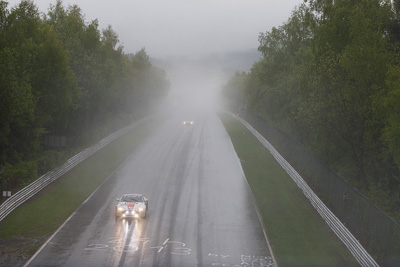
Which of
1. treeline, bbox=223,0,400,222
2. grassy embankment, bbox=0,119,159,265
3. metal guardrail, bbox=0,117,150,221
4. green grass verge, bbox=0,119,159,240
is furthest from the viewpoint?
treeline, bbox=223,0,400,222

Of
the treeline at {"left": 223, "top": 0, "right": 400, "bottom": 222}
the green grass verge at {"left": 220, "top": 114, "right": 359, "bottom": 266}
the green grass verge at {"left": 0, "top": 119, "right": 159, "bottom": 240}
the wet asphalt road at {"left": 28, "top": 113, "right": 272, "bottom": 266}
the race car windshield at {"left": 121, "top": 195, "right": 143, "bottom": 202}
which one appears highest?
the treeline at {"left": 223, "top": 0, "right": 400, "bottom": 222}

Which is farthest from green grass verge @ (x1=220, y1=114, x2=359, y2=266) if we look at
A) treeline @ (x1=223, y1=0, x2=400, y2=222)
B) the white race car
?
the white race car

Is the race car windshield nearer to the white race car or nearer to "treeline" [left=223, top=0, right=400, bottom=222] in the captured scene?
the white race car

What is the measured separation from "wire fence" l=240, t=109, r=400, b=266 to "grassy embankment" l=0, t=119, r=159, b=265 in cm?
1568

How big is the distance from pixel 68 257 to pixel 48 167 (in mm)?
18864

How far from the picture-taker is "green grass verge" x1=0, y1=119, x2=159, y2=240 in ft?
88.9

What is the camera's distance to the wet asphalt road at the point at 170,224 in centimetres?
2210

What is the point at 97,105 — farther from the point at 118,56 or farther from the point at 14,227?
the point at 14,227

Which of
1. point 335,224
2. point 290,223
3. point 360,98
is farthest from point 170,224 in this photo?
point 360,98

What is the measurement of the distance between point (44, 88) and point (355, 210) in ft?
108

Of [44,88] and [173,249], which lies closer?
[173,249]

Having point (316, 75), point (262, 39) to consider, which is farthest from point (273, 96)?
point (316, 75)

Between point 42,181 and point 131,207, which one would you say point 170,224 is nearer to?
point 131,207

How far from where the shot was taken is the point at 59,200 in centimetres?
3356
